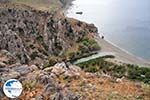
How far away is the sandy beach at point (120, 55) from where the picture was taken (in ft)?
445

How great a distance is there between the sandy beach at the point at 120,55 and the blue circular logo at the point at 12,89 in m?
107

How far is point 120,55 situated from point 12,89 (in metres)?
120

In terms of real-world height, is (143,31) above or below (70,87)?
below

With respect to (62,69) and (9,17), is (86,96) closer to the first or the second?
(62,69)

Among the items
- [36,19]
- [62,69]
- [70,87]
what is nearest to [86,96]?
[70,87]

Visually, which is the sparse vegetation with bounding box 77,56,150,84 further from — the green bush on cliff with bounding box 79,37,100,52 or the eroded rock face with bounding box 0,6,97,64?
the green bush on cliff with bounding box 79,37,100,52

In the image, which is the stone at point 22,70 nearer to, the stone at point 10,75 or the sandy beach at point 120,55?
the stone at point 10,75

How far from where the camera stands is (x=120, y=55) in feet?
477

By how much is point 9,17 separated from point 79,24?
44.0 metres

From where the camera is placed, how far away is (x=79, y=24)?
184 metres

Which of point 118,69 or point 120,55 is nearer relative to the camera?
point 118,69

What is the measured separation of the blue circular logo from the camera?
1060 inches

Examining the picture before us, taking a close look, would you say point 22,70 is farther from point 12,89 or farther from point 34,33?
point 34,33

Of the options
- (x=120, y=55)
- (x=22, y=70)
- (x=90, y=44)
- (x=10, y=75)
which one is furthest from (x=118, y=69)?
(x=10, y=75)
